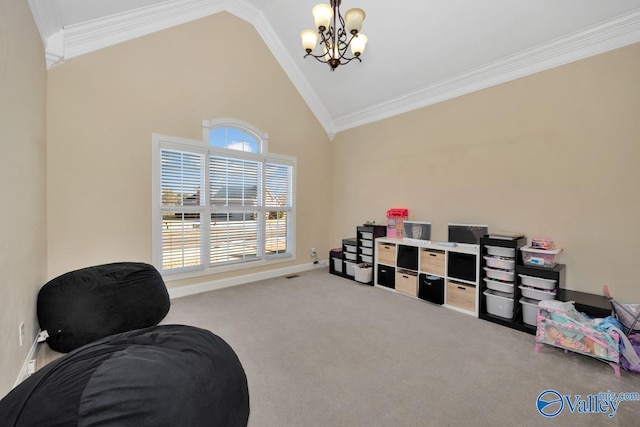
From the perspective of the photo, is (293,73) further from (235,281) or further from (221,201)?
(235,281)

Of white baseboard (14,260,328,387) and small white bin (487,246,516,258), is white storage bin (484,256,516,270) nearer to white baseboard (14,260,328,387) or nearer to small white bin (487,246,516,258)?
small white bin (487,246,516,258)

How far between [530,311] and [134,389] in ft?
11.4

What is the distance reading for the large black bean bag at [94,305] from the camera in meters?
2.28

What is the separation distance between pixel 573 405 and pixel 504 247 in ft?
5.32

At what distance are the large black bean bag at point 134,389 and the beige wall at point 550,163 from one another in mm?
3606

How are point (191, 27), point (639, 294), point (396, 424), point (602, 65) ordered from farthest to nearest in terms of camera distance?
point (191, 27)
point (602, 65)
point (639, 294)
point (396, 424)

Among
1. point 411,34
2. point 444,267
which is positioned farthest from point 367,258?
point 411,34

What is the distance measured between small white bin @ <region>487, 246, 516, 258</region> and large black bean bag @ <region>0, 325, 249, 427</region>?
10.1ft

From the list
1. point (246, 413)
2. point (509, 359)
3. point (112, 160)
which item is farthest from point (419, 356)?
point (112, 160)

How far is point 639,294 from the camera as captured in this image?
101 inches

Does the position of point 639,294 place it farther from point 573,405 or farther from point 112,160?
point 112,160

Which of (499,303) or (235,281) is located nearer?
(499,303)

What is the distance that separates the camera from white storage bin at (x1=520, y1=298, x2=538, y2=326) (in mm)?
2811

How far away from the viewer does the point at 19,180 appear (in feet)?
6.64
